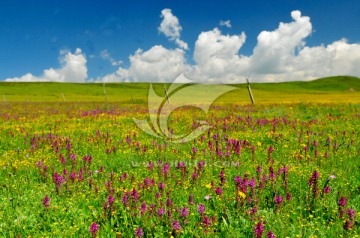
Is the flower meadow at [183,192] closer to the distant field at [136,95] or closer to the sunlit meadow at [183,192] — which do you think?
the sunlit meadow at [183,192]

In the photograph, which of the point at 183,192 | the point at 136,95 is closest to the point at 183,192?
the point at 183,192

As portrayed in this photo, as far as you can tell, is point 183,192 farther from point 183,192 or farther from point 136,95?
point 136,95

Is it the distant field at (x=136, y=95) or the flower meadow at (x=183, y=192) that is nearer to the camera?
the flower meadow at (x=183, y=192)

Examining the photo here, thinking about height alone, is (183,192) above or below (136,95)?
below

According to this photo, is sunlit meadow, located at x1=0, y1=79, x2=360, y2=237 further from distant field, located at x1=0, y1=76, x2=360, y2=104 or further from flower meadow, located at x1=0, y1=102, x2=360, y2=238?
distant field, located at x1=0, y1=76, x2=360, y2=104

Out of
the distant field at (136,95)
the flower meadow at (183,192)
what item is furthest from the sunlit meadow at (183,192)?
the distant field at (136,95)

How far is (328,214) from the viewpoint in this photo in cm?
533

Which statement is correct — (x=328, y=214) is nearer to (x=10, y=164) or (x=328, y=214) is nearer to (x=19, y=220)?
(x=19, y=220)

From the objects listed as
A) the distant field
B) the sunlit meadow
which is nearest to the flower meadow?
the sunlit meadow

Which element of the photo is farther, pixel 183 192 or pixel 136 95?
pixel 136 95

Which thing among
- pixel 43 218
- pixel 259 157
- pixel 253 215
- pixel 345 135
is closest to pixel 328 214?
pixel 253 215

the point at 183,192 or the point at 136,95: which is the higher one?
the point at 136,95

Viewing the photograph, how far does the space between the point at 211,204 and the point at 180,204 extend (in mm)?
591

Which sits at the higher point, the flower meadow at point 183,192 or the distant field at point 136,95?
the distant field at point 136,95
